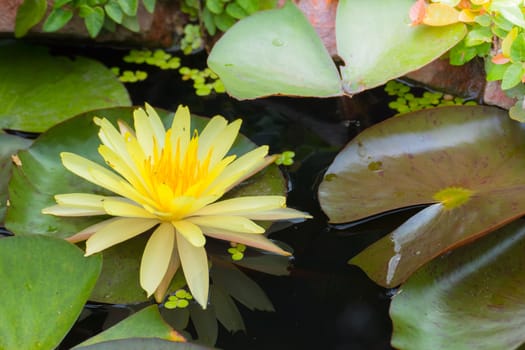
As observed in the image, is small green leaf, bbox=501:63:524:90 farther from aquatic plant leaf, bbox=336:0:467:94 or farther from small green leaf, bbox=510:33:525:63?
aquatic plant leaf, bbox=336:0:467:94

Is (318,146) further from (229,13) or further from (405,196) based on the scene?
(229,13)

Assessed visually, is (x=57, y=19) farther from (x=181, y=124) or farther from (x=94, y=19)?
(x=181, y=124)

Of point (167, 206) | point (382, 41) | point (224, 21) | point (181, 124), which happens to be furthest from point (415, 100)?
point (167, 206)

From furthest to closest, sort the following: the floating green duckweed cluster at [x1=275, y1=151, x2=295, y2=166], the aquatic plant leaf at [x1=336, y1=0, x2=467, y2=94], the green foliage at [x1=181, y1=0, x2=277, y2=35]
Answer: the green foliage at [x1=181, y1=0, x2=277, y2=35], the floating green duckweed cluster at [x1=275, y1=151, x2=295, y2=166], the aquatic plant leaf at [x1=336, y1=0, x2=467, y2=94]

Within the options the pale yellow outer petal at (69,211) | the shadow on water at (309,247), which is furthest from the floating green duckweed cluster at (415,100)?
the pale yellow outer petal at (69,211)

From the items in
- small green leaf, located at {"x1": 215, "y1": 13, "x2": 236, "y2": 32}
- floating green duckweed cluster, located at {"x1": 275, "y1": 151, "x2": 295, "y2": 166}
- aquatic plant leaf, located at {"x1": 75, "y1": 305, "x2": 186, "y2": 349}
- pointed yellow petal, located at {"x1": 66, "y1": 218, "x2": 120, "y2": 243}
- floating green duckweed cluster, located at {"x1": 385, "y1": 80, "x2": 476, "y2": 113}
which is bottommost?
aquatic plant leaf, located at {"x1": 75, "y1": 305, "x2": 186, "y2": 349}

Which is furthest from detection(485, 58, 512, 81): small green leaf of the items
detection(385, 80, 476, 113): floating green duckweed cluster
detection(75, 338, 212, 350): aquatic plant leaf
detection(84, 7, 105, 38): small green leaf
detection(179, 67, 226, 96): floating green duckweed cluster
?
detection(84, 7, 105, 38): small green leaf
